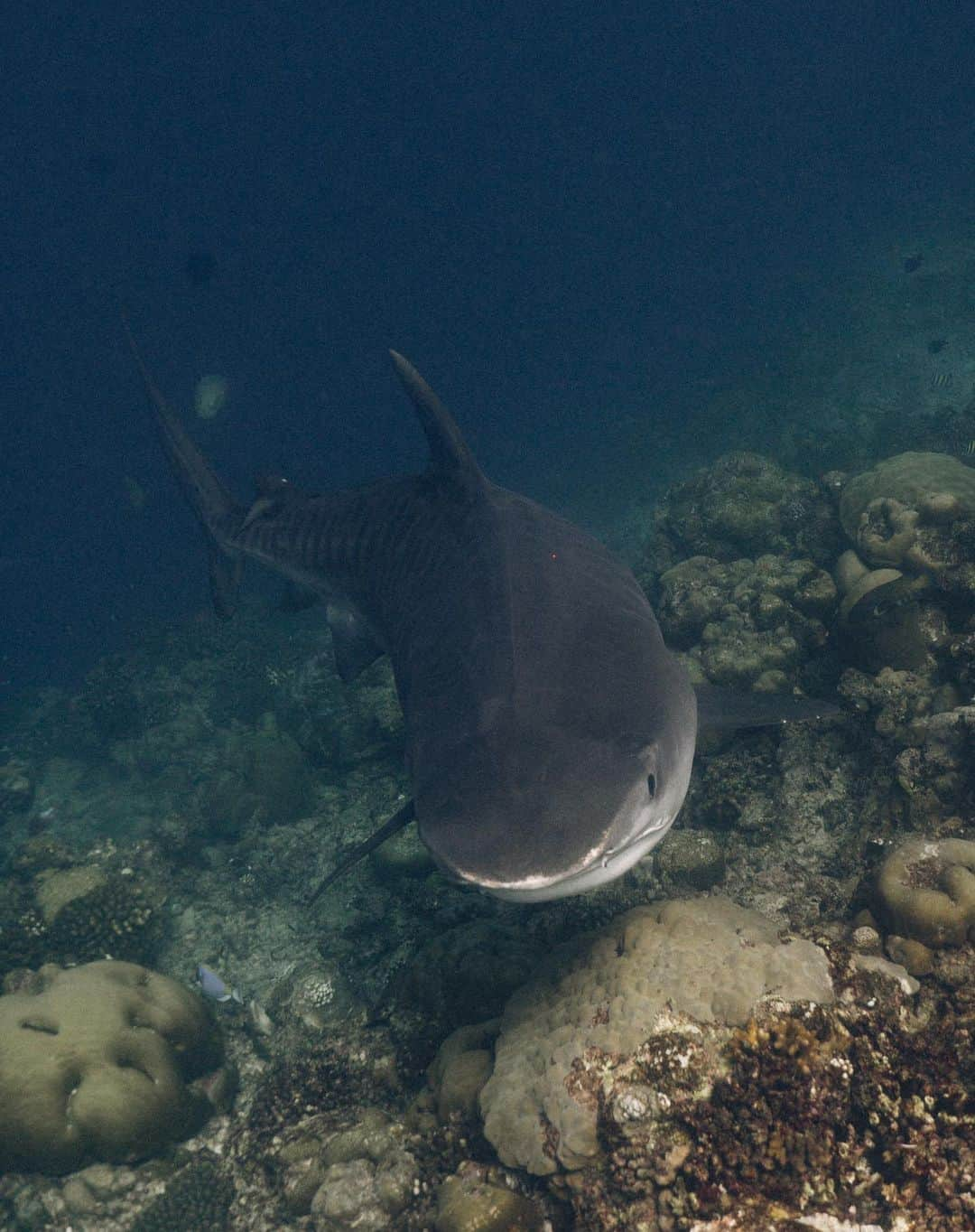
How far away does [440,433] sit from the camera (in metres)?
4.18

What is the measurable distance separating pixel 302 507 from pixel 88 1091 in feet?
16.7

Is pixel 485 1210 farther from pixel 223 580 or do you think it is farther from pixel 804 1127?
pixel 223 580

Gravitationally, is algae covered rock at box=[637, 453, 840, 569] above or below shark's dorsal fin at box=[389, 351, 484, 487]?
below

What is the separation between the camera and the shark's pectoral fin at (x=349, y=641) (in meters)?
5.89

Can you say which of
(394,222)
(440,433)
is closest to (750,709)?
(440,433)

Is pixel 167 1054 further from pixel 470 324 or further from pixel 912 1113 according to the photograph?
pixel 470 324

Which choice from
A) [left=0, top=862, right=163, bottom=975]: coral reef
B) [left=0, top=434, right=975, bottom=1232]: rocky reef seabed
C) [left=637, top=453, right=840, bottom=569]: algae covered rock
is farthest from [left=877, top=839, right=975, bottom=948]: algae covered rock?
[left=0, top=862, right=163, bottom=975]: coral reef

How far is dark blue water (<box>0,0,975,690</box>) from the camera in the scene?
64.8m

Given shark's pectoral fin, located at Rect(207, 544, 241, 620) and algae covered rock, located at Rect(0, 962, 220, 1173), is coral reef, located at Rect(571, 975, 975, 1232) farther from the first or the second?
shark's pectoral fin, located at Rect(207, 544, 241, 620)

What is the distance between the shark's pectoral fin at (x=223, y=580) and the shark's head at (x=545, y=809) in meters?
6.02

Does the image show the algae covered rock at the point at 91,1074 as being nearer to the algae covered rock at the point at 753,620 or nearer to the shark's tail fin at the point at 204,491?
the shark's tail fin at the point at 204,491

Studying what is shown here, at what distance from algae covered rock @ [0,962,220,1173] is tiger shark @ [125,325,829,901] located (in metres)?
3.68

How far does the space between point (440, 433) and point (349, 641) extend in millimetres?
2586

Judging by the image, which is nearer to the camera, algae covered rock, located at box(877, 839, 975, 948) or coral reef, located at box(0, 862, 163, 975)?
algae covered rock, located at box(877, 839, 975, 948)
